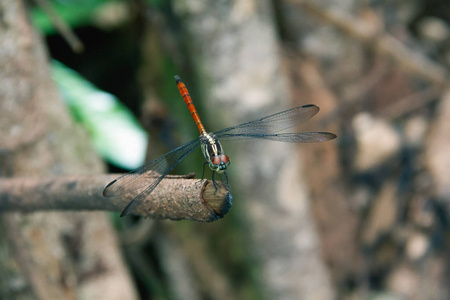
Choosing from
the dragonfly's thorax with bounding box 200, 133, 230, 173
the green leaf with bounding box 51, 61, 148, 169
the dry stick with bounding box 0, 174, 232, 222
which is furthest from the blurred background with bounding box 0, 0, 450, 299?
the dry stick with bounding box 0, 174, 232, 222

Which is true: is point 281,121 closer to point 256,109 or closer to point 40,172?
point 256,109

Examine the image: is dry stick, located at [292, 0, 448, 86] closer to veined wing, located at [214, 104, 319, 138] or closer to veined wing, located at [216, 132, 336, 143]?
veined wing, located at [214, 104, 319, 138]

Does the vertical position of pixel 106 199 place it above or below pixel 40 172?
below

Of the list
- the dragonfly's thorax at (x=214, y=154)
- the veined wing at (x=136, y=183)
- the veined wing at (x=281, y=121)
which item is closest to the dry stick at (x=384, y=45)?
the veined wing at (x=281, y=121)

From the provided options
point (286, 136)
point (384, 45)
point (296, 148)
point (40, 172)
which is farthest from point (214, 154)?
point (384, 45)

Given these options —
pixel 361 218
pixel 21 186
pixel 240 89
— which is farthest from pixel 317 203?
pixel 21 186

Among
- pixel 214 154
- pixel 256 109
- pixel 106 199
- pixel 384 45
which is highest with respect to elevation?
pixel 384 45

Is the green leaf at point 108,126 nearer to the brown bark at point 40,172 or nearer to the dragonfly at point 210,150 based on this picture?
the brown bark at point 40,172

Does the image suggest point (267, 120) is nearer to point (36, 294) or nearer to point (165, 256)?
point (36, 294)
